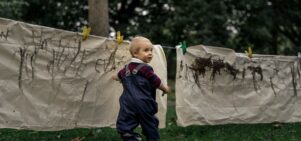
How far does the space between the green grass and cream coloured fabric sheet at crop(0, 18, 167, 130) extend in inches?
32.8

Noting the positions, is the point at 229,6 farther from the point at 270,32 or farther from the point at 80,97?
the point at 80,97

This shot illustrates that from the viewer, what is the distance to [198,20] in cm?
2194

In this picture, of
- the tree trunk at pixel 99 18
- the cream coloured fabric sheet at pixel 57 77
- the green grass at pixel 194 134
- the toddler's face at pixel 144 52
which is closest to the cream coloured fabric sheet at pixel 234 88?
the green grass at pixel 194 134

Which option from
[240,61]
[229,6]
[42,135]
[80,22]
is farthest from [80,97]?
[80,22]

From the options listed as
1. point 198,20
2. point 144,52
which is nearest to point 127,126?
point 144,52

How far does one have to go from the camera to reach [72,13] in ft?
83.7

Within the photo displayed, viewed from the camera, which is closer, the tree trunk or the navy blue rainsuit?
the navy blue rainsuit

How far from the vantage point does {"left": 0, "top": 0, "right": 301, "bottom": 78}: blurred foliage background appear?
21.9m

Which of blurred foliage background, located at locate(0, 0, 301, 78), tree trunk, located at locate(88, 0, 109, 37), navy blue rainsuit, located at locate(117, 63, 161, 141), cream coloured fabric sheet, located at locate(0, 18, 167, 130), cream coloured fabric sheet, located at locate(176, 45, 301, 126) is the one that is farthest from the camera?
blurred foliage background, located at locate(0, 0, 301, 78)

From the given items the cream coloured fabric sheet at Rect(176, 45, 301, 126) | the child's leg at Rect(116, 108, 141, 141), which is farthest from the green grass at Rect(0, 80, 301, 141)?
the child's leg at Rect(116, 108, 141, 141)

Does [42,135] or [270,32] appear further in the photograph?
[270,32]

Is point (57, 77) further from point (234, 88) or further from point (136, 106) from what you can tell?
point (234, 88)

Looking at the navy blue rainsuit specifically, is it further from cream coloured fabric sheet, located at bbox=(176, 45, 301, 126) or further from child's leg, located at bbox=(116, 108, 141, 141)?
cream coloured fabric sheet, located at bbox=(176, 45, 301, 126)

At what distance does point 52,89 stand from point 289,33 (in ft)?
77.2
